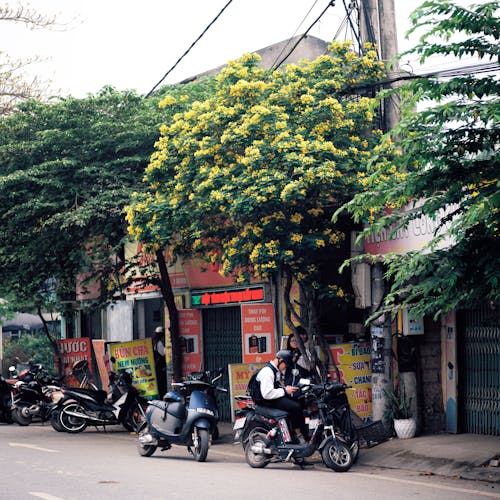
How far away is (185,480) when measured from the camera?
34.9ft

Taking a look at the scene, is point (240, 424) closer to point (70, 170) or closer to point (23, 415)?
point (70, 170)

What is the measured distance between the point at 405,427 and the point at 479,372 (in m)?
1.38

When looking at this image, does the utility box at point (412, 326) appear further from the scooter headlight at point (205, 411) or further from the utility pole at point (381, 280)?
the scooter headlight at point (205, 411)

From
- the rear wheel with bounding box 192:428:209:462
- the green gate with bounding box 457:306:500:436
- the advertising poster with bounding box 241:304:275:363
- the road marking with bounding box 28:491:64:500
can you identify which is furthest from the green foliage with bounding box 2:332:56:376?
the road marking with bounding box 28:491:64:500

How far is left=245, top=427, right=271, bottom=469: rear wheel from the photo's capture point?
12070 mm

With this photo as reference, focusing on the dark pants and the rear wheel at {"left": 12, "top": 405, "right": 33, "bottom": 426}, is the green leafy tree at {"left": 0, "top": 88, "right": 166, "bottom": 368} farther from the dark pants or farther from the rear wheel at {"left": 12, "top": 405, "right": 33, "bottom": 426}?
the dark pants

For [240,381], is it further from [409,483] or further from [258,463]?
[409,483]

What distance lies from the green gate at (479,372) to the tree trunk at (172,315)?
263 inches

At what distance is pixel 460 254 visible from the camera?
357 inches

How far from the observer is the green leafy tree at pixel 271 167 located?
13.4 meters

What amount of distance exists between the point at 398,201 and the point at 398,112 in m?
3.99

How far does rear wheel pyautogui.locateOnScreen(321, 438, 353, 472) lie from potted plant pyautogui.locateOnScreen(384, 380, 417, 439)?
7.67 feet

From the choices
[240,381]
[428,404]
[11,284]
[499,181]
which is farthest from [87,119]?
[499,181]

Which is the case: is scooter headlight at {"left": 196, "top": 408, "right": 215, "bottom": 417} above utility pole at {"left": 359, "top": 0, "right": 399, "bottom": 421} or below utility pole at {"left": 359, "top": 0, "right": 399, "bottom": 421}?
below
